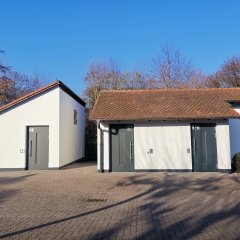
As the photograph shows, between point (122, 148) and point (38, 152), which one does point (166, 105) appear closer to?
point (122, 148)

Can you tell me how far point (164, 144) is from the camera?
1603 cm

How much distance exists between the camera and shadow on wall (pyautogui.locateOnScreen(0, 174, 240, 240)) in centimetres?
614

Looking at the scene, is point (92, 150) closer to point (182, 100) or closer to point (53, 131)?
point (53, 131)

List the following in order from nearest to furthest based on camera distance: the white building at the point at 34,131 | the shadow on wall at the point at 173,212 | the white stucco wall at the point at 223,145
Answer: the shadow on wall at the point at 173,212, the white stucco wall at the point at 223,145, the white building at the point at 34,131

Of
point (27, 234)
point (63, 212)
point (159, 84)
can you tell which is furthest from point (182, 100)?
point (159, 84)

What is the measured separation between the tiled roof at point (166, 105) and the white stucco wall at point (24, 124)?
2.71m

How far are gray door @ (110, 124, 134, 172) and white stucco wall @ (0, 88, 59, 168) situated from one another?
3.40m

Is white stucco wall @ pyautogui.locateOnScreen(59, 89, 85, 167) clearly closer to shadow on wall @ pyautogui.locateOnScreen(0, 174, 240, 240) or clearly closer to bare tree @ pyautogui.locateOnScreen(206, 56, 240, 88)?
shadow on wall @ pyautogui.locateOnScreen(0, 174, 240, 240)

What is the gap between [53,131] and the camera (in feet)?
57.7

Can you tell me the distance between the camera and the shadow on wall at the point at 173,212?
614cm

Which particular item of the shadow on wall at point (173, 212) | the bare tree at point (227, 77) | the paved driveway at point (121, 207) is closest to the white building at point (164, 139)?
the paved driveway at point (121, 207)

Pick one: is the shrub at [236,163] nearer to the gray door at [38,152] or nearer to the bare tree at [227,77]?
the gray door at [38,152]

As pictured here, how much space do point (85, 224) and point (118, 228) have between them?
0.78 m

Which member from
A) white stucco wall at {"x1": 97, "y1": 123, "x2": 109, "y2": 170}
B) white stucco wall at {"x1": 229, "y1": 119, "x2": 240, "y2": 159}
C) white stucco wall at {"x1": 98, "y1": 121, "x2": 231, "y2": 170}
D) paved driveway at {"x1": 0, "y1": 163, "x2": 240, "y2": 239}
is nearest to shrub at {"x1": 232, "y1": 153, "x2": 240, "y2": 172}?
white stucco wall at {"x1": 98, "y1": 121, "x2": 231, "y2": 170}
